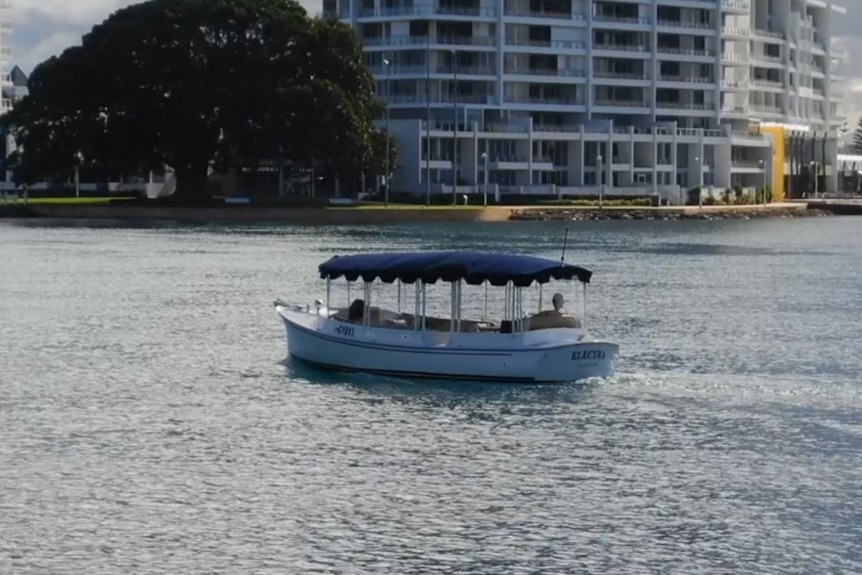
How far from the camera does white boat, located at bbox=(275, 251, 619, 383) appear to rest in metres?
48.3

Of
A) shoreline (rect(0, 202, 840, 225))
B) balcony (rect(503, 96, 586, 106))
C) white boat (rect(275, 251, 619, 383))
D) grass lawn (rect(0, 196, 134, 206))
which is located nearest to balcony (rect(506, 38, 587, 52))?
balcony (rect(503, 96, 586, 106))

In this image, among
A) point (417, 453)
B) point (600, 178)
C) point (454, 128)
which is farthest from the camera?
point (600, 178)

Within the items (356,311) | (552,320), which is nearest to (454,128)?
(356,311)

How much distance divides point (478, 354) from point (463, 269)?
3013 millimetres

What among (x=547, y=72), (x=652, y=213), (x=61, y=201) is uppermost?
(x=547, y=72)

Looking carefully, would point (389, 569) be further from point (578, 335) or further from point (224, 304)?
point (224, 304)

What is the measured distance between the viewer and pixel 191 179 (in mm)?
157250

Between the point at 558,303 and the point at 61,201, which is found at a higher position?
the point at 61,201

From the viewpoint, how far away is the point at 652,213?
174 meters

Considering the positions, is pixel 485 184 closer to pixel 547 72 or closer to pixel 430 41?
pixel 430 41

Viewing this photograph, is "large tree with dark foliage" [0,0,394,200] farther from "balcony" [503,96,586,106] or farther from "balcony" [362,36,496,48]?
"balcony" [503,96,586,106]

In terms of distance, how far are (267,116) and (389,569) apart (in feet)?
→ 392

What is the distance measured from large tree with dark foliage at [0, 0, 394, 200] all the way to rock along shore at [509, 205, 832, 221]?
1794 cm

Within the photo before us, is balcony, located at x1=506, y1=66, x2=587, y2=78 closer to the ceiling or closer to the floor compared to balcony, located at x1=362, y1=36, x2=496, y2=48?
closer to the floor
